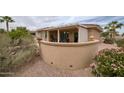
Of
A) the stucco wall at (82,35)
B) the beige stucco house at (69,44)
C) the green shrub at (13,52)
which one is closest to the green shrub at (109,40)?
the beige stucco house at (69,44)

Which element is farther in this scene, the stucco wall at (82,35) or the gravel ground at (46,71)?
the gravel ground at (46,71)

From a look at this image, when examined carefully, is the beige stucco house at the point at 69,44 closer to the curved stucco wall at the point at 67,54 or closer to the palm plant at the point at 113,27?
the curved stucco wall at the point at 67,54

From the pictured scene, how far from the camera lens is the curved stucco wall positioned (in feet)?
7.72

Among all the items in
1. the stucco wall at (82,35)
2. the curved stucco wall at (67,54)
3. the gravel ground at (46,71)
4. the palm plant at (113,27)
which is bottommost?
the gravel ground at (46,71)

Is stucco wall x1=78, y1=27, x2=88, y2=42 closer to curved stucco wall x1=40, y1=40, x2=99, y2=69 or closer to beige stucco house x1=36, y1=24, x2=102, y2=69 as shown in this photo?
beige stucco house x1=36, y1=24, x2=102, y2=69

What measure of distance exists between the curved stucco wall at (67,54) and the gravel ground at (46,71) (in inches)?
2.6

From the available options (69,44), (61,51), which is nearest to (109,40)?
(69,44)

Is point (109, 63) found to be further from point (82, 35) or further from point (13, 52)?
point (13, 52)

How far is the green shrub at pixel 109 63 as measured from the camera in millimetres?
2309

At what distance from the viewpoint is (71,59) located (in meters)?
2.38
